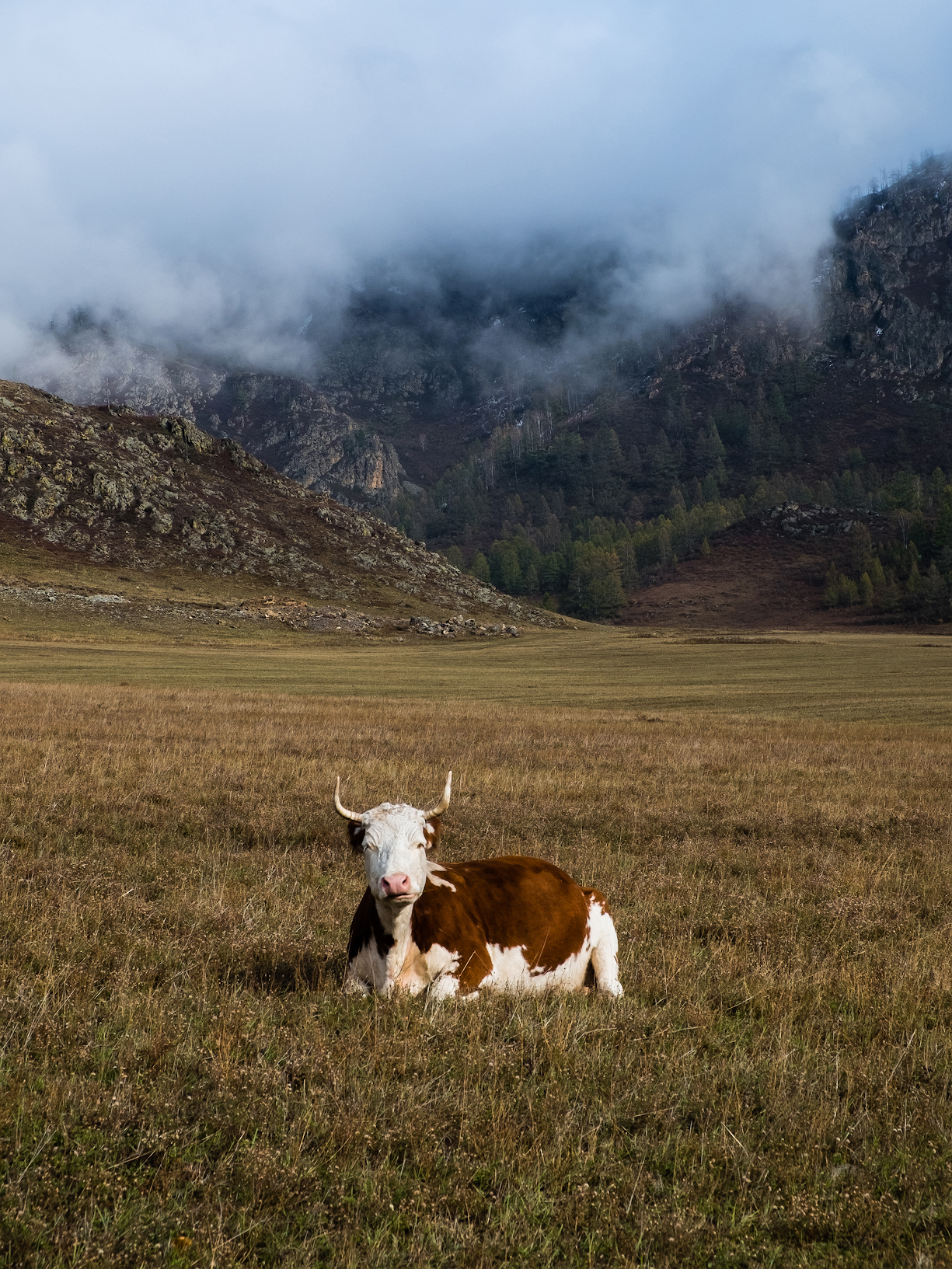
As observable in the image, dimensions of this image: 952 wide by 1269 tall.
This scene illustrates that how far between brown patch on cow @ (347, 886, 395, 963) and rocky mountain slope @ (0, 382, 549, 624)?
11979 centimetres

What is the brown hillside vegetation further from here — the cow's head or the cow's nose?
the cow's nose

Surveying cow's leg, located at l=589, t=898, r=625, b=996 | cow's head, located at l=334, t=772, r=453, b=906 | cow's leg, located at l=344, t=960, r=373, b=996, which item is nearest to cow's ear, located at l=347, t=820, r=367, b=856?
cow's head, located at l=334, t=772, r=453, b=906

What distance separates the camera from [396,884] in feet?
16.7

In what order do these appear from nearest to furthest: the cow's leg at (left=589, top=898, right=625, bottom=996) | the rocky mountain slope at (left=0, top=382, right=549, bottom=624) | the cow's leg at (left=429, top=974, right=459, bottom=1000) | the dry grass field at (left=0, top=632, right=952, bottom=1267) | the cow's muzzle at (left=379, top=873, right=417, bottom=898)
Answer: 1. the dry grass field at (left=0, top=632, right=952, bottom=1267)
2. the cow's muzzle at (left=379, top=873, right=417, bottom=898)
3. the cow's leg at (left=429, top=974, right=459, bottom=1000)
4. the cow's leg at (left=589, top=898, right=625, bottom=996)
5. the rocky mountain slope at (left=0, top=382, right=549, bottom=624)

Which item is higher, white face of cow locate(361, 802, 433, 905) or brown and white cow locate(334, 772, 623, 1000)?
white face of cow locate(361, 802, 433, 905)

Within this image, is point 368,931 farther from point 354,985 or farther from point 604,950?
point 604,950

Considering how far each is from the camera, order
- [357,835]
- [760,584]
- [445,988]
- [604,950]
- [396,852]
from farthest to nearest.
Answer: [760,584] → [604,950] → [357,835] → [445,988] → [396,852]

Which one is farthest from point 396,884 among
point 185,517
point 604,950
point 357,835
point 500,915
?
point 185,517

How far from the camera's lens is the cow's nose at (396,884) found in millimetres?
5055

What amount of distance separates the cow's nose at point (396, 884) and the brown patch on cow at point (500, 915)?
0.74 m

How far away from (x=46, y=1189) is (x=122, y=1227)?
426 mm

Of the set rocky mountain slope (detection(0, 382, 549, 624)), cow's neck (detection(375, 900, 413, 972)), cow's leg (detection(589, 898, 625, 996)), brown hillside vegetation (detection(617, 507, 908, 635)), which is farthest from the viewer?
brown hillside vegetation (detection(617, 507, 908, 635))

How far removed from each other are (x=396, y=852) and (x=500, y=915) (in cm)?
137

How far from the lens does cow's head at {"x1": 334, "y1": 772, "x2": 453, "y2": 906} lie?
511 centimetres
